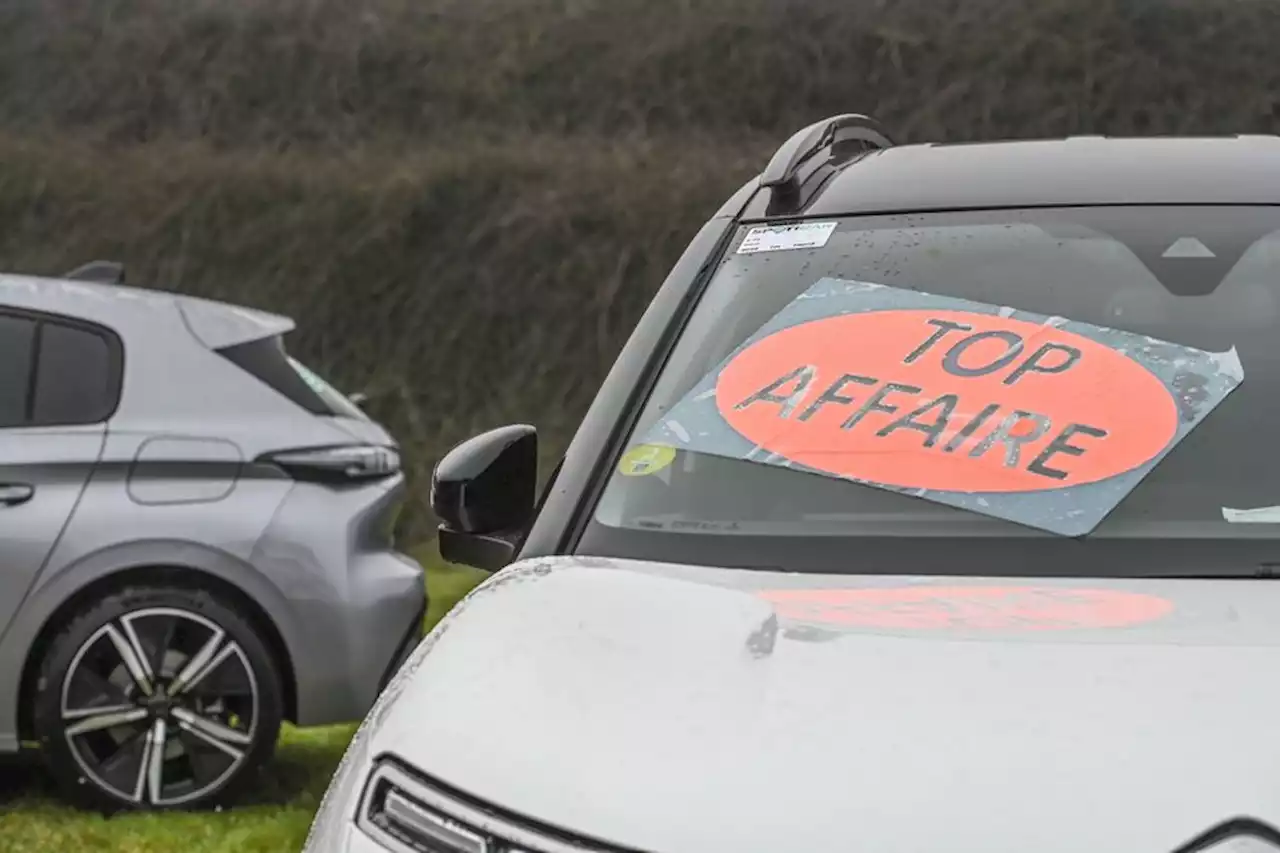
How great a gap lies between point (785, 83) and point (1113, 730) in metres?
16.7

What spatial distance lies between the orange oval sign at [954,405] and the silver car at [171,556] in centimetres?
328

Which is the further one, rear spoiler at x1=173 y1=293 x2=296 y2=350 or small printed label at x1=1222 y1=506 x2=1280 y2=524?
rear spoiler at x1=173 y1=293 x2=296 y2=350

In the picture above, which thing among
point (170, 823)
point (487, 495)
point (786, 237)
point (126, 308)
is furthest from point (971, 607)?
point (126, 308)

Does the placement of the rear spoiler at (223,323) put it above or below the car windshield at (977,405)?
below

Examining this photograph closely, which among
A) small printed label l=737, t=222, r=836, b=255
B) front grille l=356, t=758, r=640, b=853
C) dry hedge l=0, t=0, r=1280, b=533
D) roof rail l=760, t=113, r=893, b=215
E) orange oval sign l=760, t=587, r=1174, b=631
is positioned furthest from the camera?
dry hedge l=0, t=0, r=1280, b=533

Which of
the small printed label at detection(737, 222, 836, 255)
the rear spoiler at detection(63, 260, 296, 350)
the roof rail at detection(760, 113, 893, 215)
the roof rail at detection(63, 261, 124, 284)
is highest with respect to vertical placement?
the roof rail at detection(760, 113, 893, 215)

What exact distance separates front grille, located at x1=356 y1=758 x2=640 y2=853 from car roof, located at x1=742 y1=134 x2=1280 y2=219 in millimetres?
1406

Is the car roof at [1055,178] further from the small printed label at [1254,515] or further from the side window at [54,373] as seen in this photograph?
the side window at [54,373]

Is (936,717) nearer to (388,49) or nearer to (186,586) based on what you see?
(186,586)

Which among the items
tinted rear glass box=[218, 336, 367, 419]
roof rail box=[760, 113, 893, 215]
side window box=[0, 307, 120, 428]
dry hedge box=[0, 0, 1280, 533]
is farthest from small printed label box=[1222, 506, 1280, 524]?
dry hedge box=[0, 0, 1280, 533]

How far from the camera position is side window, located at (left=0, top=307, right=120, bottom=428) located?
5.68 m

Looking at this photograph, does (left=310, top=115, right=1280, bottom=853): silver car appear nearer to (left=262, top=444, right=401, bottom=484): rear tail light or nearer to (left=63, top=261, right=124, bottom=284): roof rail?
(left=262, top=444, right=401, bottom=484): rear tail light

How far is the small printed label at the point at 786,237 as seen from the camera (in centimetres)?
290

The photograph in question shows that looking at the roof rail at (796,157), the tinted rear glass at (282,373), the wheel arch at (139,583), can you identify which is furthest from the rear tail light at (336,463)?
the roof rail at (796,157)
